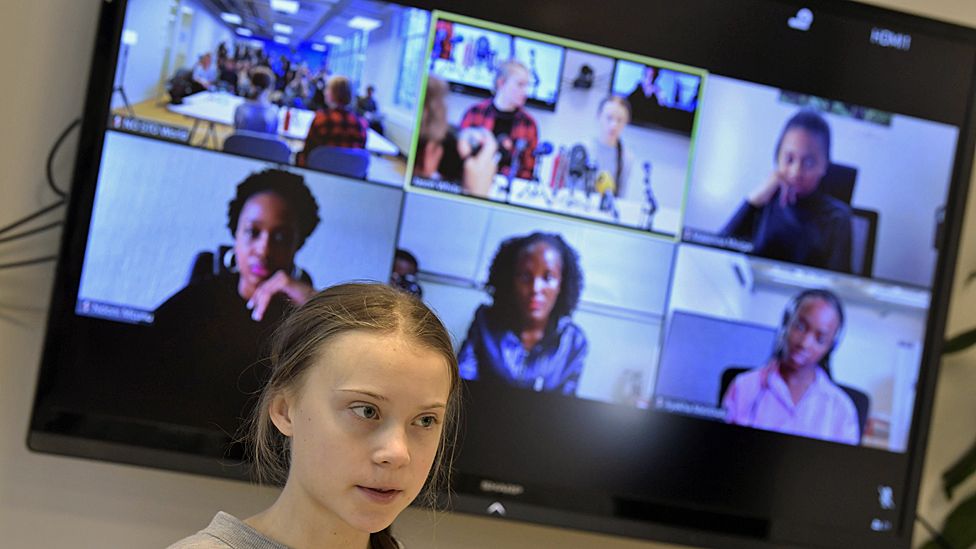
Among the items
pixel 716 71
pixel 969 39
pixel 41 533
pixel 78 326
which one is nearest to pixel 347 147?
pixel 78 326

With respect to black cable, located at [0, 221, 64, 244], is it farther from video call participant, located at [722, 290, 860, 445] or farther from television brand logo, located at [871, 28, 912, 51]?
television brand logo, located at [871, 28, 912, 51]

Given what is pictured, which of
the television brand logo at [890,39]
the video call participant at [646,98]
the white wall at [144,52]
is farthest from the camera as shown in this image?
the television brand logo at [890,39]

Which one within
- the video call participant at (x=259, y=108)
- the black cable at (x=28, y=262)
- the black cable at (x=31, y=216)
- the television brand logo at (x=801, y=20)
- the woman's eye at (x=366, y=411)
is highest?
the television brand logo at (x=801, y=20)

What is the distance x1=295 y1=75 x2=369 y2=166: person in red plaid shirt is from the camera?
2438 millimetres

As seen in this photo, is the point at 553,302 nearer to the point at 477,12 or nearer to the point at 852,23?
the point at 477,12

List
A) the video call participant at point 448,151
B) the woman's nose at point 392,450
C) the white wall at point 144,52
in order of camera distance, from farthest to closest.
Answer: the video call participant at point 448,151 < the white wall at point 144,52 < the woman's nose at point 392,450

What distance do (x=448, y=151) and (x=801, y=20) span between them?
2.86 feet

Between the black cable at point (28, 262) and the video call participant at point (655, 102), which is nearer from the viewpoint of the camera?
the black cable at point (28, 262)

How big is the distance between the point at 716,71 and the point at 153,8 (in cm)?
122

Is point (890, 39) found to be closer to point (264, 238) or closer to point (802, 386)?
point (802, 386)

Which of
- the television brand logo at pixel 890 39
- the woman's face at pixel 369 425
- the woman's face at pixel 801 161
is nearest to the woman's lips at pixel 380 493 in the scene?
the woman's face at pixel 369 425

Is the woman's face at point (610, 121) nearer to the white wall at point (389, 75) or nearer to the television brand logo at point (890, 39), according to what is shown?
the white wall at point (389, 75)

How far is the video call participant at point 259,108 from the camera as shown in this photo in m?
2.41

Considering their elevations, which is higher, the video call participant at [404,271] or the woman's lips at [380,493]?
the video call participant at [404,271]
